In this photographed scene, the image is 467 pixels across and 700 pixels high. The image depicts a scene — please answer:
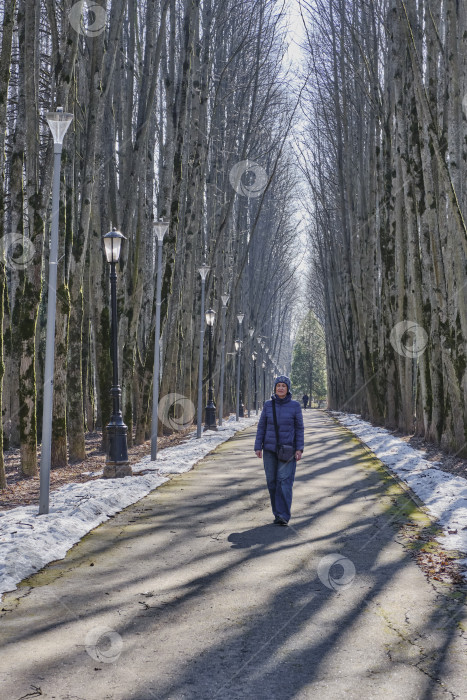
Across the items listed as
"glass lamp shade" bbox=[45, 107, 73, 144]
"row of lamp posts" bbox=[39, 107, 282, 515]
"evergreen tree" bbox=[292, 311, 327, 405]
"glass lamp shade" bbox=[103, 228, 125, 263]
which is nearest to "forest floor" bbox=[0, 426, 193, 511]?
"row of lamp posts" bbox=[39, 107, 282, 515]

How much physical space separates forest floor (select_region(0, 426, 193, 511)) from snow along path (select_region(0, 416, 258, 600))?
0.55 meters

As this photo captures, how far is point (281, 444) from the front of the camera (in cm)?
923

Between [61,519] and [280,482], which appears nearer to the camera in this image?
[61,519]

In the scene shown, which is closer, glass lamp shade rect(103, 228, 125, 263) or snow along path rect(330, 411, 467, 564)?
snow along path rect(330, 411, 467, 564)

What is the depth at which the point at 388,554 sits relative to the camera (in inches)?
301

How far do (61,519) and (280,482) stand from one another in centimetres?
240

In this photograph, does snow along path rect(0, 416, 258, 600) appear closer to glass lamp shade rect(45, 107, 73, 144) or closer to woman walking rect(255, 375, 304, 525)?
woman walking rect(255, 375, 304, 525)

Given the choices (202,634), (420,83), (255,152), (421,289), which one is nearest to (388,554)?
(202,634)

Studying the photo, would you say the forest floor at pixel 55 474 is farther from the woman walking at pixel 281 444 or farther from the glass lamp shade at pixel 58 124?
the glass lamp shade at pixel 58 124

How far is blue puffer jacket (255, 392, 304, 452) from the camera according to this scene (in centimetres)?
927

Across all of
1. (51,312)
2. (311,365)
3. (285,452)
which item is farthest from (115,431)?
(311,365)

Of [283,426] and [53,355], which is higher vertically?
[53,355]

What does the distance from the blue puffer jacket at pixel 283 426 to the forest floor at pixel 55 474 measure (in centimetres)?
338

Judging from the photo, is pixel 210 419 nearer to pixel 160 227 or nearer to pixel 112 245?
pixel 160 227
